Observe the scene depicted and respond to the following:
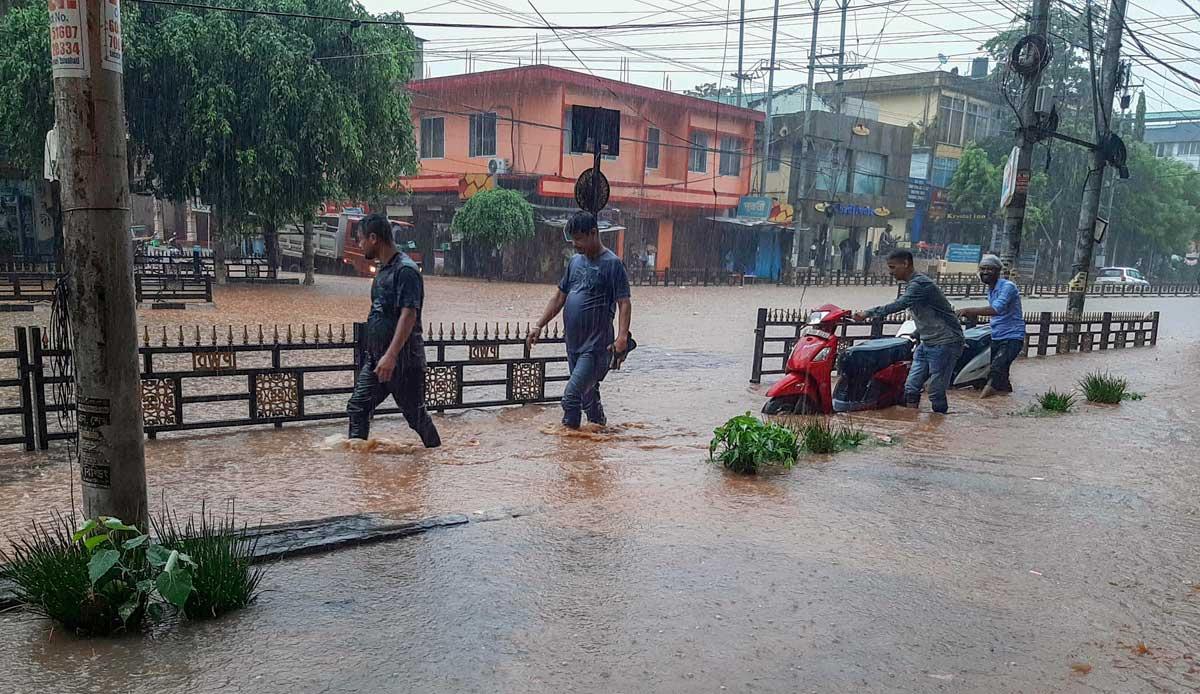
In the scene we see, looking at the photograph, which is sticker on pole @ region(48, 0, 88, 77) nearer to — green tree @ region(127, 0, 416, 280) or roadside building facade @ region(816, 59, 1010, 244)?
green tree @ region(127, 0, 416, 280)

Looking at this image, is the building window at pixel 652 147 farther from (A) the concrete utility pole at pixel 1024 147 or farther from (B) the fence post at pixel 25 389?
(B) the fence post at pixel 25 389

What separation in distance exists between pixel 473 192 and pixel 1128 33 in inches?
907

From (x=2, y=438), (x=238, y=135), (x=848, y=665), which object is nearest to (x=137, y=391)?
(x=848, y=665)

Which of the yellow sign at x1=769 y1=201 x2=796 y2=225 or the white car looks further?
the white car

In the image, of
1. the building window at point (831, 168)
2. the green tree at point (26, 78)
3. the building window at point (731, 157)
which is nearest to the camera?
the green tree at point (26, 78)

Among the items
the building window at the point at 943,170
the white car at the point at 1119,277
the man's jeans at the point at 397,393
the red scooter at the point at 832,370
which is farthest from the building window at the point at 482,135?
the white car at the point at 1119,277

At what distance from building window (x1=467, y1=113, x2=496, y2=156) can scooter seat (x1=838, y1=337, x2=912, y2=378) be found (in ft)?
86.2

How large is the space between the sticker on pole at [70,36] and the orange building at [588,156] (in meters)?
27.3

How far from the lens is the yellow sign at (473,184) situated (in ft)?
104

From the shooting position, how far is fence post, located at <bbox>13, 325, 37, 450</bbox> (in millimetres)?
5652

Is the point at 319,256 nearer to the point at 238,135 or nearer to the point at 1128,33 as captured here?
the point at 238,135

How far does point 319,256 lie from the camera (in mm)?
33938

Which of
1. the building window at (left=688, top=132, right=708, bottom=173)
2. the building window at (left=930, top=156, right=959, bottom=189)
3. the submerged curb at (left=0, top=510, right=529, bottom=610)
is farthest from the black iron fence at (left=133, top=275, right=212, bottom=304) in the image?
the building window at (left=930, top=156, right=959, bottom=189)

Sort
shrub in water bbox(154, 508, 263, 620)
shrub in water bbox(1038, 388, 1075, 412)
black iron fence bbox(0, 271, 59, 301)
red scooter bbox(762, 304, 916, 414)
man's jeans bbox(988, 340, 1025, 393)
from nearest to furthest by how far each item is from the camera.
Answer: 1. shrub in water bbox(154, 508, 263, 620)
2. red scooter bbox(762, 304, 916, 414)
3. shrub in water bbox(1038, 388, 1075, 412)
4. man's jeans bbox(988, 340, 1025, 393)
5. black iron fence bbox(0, 271, 59, 301)
